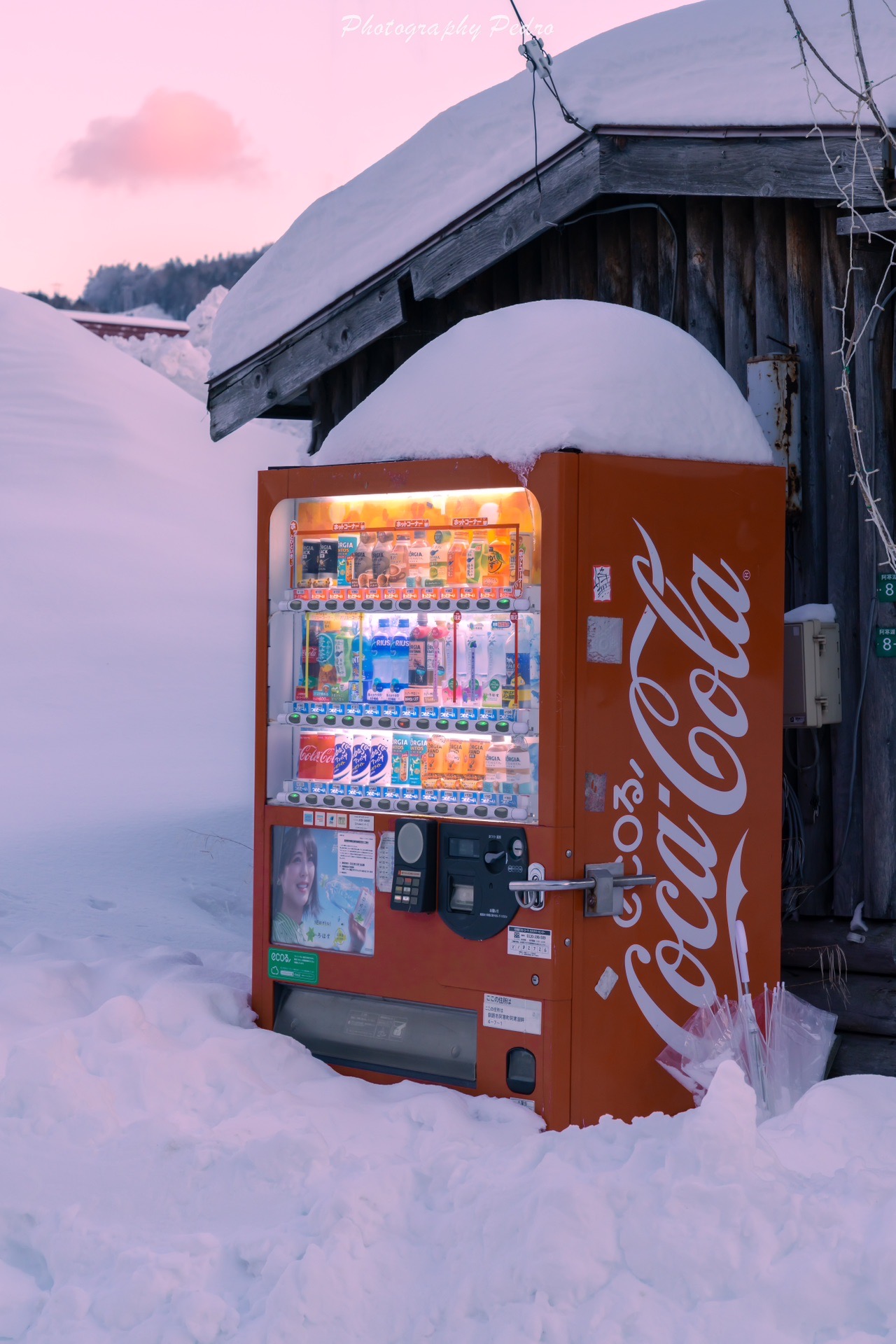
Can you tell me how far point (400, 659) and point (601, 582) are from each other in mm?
756

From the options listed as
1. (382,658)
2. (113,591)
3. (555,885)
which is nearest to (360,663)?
(382,658)

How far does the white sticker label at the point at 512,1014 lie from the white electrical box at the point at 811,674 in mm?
1386

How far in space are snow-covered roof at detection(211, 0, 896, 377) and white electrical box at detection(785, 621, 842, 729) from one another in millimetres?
1671

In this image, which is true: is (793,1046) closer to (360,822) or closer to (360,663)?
(360,822)

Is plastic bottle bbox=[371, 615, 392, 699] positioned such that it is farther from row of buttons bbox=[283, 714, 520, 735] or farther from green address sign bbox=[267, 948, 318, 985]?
green address sign bbox=[267, 948, 318, 985]

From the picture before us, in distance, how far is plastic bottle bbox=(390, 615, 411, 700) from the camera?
4027 millimetres

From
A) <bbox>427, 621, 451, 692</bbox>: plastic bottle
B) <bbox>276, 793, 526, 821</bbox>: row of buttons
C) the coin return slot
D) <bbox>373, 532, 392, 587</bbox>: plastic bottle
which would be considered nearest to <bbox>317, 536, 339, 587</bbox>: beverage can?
<bbox>373, 532, 392, 587</bbox>: plastic bottle

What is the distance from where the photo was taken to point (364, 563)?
412 centimetres

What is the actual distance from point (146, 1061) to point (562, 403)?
2.35m

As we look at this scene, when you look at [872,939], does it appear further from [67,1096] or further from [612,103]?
[612,103]

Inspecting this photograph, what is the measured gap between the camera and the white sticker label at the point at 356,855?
4.03m

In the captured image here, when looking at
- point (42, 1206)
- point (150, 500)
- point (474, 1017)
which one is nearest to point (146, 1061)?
point (42, 1206)

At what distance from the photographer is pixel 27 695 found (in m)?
10.3

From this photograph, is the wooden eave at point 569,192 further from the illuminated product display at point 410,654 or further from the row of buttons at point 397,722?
the row of buttons at point 397,722
